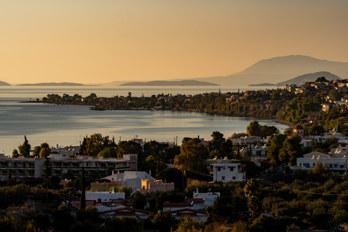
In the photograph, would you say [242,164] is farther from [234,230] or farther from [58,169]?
[234,230]

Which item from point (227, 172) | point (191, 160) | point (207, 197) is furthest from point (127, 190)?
point (191, 160)

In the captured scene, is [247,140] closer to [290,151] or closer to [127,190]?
[290,151]

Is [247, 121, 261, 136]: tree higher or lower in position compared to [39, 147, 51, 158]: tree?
higher

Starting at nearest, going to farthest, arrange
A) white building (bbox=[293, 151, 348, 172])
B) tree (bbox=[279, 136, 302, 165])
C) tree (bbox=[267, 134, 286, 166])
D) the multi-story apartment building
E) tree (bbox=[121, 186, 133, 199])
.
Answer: tree (bbox=[121, 186, 133, 199])
white building (bbox=[293, 151, 348, 172])
the multi-story apartment building
tree (bbox=[279, 136, 302, 165])
tree (bbox=[267, 134, 286, 166])

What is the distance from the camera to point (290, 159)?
31750 millimetres

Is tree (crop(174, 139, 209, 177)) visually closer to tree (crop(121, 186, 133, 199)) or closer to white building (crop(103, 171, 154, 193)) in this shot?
white building (crop(103, 171, 154, 193))

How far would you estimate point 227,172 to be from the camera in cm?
2880

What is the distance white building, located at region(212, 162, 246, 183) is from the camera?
2873 centimetres

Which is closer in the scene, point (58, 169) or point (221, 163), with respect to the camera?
point (221, 163)

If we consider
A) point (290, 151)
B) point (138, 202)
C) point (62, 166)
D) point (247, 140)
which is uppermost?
point (290, 151)

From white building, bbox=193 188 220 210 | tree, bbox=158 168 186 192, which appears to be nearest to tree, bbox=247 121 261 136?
tree, bbox=158 168 186 192

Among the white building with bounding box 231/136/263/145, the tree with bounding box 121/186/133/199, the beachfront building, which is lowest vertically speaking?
the tree with bounding box 121/186/133/199

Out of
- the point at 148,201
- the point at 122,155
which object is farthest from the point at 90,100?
the point at 148,201

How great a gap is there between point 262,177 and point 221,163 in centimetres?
191
